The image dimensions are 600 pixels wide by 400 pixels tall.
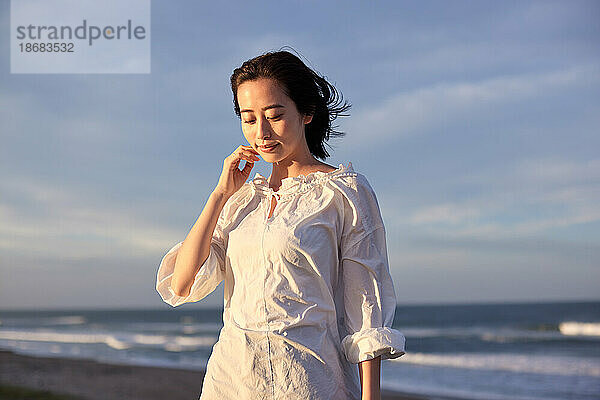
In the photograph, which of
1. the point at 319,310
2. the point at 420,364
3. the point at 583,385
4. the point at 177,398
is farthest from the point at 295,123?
the point at 420,364

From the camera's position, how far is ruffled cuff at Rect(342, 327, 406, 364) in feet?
5.18

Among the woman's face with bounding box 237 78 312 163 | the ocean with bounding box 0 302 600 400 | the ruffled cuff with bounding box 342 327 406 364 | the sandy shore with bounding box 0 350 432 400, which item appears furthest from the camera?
the ocean with bounding box 0 302 600 400

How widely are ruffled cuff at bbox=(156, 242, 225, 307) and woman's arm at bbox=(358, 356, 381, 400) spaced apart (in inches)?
18.9

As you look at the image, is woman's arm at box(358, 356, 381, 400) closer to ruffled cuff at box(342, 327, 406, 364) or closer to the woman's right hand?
ruffled cuff at box(342, 327, 406, 364)

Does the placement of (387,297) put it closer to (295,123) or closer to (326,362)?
(326,362)

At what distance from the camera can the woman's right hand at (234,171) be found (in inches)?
71.7

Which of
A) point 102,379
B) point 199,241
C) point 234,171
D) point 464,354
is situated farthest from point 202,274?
point 464,354

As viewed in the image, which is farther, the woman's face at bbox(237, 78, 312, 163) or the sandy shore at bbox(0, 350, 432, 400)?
the sandy shore at bbox(0, 350, 432, 400)

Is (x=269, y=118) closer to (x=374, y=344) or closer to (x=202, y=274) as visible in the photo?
(x=202, y=274)

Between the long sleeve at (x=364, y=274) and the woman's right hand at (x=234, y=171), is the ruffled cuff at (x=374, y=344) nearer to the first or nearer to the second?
the long sleeve at (x=364, y=274)

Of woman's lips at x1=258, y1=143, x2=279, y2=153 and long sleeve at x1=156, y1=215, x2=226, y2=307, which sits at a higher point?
woman's lips at x1=258, y1=143, x2=279, y2=153

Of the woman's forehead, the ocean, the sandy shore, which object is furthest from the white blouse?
the ocean

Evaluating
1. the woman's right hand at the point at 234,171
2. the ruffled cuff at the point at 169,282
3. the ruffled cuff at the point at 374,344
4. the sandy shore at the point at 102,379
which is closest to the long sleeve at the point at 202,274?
the ruffled cuff at the point at 169,282

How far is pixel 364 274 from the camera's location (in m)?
1.69
